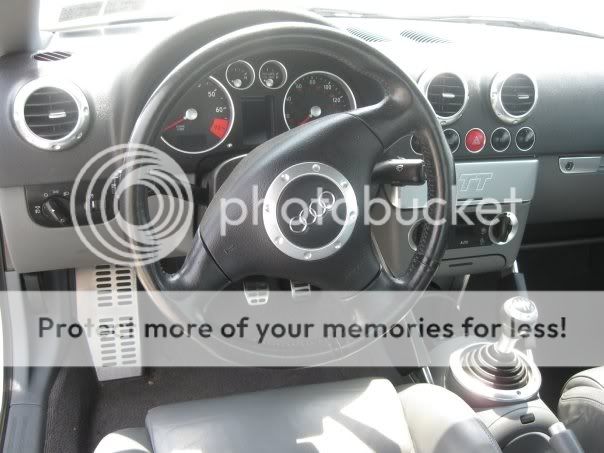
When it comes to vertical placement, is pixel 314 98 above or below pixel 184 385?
above

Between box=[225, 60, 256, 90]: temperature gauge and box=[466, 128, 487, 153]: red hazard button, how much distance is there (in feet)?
1.92

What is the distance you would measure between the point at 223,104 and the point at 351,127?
288mm

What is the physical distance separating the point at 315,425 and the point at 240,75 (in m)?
0.67

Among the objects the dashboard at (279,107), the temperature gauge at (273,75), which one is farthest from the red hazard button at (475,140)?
the temperature gauge at (273,75)

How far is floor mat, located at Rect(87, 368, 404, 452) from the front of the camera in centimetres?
171

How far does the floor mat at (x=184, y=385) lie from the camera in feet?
5.62

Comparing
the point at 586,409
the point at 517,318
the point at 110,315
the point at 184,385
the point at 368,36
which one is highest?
the point at 368,36

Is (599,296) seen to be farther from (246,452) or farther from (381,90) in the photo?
(246,452)

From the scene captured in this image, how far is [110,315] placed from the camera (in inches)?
64.6

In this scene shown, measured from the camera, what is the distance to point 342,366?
1866 mm

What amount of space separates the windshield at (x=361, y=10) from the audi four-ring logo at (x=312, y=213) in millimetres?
319

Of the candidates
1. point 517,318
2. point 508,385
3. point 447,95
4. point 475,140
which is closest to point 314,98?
point 447,95

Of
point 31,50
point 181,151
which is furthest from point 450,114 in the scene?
point 31,50

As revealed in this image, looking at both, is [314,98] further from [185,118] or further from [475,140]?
[475,140]
